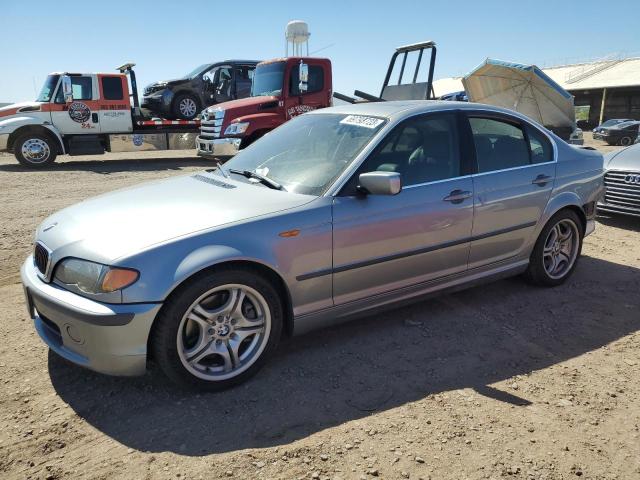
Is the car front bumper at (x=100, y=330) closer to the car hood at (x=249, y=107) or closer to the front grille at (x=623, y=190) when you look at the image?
the front grille at (x=623, y=190)

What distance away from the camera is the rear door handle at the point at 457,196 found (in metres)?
3.67

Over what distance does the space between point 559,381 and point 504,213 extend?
137 centimetres

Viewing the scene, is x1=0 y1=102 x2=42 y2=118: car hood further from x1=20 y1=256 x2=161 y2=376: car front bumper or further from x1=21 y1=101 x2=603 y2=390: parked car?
x1=20 y1=256 x2=161 y2=376: car front bumper

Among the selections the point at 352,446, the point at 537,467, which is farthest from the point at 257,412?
the point at 537,467

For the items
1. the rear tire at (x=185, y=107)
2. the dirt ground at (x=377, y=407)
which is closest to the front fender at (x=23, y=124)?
the rear tire at (x=185, y=107)

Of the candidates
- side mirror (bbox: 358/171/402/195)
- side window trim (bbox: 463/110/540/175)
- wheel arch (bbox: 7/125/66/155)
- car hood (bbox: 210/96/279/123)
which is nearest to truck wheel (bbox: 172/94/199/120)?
wheel arch (bbox: 7/125/66/155)

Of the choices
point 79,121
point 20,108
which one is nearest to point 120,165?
point 79,121

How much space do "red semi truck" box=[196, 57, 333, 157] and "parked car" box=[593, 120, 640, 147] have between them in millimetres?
16886

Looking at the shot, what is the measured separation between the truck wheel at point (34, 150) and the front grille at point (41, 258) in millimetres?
11789

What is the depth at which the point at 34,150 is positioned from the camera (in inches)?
527

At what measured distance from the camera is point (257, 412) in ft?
9.08

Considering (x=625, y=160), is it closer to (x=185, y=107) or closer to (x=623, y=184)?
(x=623, y=184)

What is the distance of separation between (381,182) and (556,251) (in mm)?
2327

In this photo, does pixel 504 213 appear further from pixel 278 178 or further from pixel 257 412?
pixel 257 412
